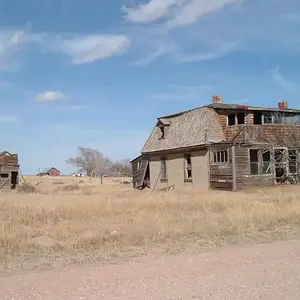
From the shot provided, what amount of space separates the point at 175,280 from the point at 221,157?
24740 millimetres

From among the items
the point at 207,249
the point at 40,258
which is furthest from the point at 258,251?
the point at 40,258

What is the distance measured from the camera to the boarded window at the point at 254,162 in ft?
101

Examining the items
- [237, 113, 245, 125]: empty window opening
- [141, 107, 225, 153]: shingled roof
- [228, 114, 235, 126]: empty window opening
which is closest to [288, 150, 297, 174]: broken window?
[237, 113, 245, 125]: empty window opening

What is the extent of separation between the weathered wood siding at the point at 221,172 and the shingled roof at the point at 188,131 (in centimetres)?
90

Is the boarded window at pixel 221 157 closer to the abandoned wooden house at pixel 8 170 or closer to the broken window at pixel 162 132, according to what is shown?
the broken window at pixel 162 132

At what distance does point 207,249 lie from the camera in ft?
31.4

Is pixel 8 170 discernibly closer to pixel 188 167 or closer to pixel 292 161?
pixel 188 167

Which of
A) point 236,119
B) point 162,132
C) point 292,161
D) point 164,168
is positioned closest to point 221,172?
point 236,119

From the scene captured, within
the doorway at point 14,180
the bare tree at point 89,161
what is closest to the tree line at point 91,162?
the bare tree at point 89,161

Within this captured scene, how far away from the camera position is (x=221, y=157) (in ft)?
101

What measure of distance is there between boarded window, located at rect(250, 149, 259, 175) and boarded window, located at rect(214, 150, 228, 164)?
1929 mm

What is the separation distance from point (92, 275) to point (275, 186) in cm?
2576

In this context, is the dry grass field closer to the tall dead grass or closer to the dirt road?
the tall dead grass

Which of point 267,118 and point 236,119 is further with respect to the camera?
point 267,118
